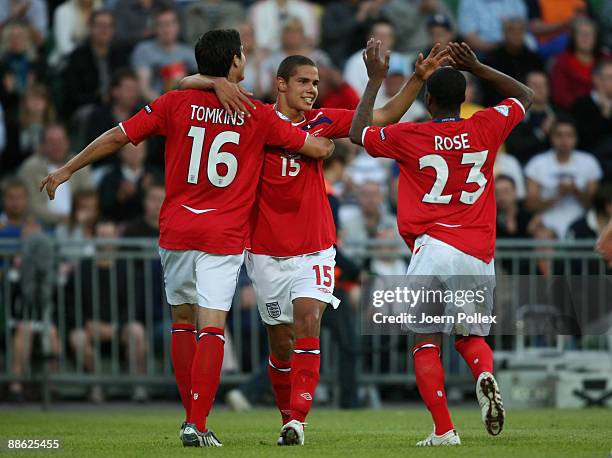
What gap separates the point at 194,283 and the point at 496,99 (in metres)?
9.94

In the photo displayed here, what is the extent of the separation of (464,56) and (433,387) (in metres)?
2.26

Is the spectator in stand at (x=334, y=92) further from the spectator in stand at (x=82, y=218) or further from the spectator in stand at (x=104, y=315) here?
the spectator in stand at (x=104, y=315)

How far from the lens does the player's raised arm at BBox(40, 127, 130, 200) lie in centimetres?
862

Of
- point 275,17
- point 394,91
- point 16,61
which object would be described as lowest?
point 394,91

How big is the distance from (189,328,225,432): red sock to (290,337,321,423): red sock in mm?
539

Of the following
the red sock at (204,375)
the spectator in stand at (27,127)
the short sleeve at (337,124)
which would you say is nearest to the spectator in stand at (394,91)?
the spectator in stand at (27,127)

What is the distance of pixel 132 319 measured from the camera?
580 inches

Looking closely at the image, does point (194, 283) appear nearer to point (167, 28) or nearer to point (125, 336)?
point (125, 336)

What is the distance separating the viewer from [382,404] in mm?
15016

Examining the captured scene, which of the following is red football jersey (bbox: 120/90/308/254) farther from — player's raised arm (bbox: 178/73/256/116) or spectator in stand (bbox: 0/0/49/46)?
spectator in stand (bbox: 0/0/49/46)

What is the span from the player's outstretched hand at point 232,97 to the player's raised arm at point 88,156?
710 millimetres

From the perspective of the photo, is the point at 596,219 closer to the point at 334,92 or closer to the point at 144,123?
the point at 334,92

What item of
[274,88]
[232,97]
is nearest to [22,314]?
[274,88]

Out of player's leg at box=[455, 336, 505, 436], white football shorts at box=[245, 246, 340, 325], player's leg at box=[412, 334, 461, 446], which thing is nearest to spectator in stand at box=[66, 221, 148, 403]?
white football shorts at box=[245, 246, 340, 325]
